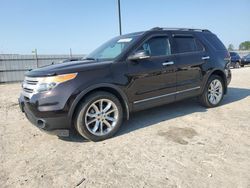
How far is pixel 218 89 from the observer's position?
5.66 m

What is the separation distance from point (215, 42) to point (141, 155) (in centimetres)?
388

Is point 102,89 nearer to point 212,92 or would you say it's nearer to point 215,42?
point 212,92

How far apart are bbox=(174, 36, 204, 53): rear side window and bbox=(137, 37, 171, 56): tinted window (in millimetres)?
264

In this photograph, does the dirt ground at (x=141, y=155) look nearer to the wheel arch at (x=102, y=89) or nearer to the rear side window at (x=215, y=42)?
the wheel arch at (x=102, y=89)

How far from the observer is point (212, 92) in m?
5.51

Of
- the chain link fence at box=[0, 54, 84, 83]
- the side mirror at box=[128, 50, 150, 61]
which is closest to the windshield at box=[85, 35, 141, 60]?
the side mirror at box=[128, 50, 150, 61]

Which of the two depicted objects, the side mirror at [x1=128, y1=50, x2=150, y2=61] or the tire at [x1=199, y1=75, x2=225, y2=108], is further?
the tire at [x1=199, y1=75, x2=225, y2=108]

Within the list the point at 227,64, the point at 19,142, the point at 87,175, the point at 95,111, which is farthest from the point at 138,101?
the point at 227,64

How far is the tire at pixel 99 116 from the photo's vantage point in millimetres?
3604

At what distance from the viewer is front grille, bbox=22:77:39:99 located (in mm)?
3594

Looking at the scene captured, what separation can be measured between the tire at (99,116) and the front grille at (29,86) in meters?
0.78

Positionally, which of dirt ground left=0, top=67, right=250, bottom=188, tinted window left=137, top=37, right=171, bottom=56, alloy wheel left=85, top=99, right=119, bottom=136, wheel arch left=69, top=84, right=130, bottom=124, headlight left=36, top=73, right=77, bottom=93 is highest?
tinted window left=137, top=37, right=171, bottom=56

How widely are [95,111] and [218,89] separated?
11.1ft

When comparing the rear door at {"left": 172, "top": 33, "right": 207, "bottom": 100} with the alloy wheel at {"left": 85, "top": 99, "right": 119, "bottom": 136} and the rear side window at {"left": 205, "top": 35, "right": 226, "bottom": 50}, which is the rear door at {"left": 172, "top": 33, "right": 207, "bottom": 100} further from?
the alloy wheel at {"left": 85, "top": 99, "right": 119, "bottom": 136}
